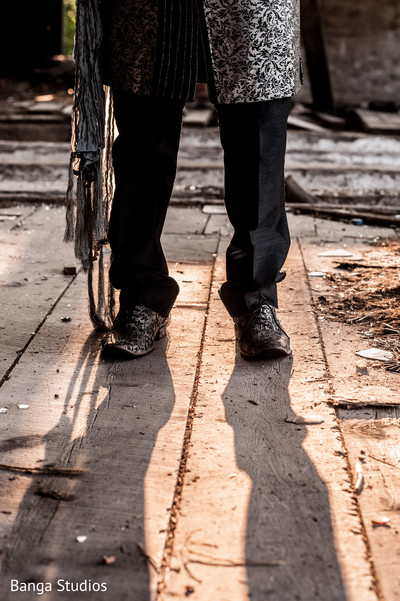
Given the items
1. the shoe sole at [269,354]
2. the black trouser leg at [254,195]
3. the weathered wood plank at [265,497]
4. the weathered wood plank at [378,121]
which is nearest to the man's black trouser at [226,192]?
the black trouser leg at [254,195]

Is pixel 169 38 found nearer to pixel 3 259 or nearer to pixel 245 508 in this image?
pixel 245 508

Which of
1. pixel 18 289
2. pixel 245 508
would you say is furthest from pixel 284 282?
pixel 245 508

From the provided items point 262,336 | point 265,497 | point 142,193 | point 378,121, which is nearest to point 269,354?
point 262,336

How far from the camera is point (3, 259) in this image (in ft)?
10.7

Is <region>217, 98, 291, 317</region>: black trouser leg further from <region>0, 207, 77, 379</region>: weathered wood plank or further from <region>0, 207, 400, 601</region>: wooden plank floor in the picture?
<region>0, 207, 77, 379</region>: weathered wood plank

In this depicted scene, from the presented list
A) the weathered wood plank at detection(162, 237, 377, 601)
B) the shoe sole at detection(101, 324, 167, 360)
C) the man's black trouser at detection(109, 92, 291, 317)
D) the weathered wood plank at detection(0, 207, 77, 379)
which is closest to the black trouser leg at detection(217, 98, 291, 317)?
A: the man's black trouser at detection(109, 92, 291, 317)

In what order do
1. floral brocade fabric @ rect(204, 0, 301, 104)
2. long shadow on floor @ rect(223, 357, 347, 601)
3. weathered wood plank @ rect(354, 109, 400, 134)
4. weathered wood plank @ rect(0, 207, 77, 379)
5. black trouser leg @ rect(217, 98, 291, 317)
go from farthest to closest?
weathered wood plank @ rect(354, 109, 400, 134)
weathered wood plank @ rect(0, 207, 77, 379)
black trouser leg @ rect(217, 98, 291, 317)
floral brocade fabric @ rect(204, 0, 301, 104)
long shadow on floor @ rect(223, 357, 347, 601)

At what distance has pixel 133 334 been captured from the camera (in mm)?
2252

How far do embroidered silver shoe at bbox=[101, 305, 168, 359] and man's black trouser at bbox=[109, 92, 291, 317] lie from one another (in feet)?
0.13

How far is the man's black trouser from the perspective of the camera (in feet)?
7.06

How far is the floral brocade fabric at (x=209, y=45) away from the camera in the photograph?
2.03m

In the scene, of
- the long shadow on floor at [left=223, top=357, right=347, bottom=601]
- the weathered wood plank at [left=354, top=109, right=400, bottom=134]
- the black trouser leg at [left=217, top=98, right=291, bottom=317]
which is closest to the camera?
the long shadow on floor at [left=223, top=357, right=347, bottom=601]

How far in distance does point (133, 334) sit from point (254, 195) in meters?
0.55

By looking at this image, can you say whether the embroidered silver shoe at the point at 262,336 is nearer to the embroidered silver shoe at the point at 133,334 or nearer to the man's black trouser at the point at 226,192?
the man's black trouser at the point at 226,192
